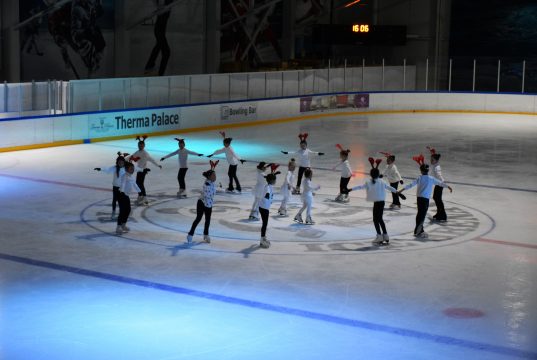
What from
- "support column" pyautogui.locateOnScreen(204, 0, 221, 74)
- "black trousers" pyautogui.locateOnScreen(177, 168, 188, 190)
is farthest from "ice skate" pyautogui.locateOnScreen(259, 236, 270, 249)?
"support column" pyautogui.locateOnScreen(204, 0, 221, 74)

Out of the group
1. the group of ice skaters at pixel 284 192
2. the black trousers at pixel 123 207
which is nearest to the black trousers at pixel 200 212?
the group of ice skaters at pixel 284 192

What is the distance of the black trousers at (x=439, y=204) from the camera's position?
57.9 feet

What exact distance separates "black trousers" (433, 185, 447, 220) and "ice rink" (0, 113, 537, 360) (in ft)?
0.90

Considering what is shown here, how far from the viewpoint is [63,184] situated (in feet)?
69.9

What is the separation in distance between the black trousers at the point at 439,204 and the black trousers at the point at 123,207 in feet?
19.6

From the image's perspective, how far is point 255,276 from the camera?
44.3ft

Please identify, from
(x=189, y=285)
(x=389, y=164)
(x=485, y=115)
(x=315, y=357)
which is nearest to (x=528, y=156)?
(x=389, y=164)

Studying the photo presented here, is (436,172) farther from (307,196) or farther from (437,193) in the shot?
(307,196)

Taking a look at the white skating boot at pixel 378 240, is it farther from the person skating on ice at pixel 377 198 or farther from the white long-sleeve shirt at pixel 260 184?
the white long-sleeve shirt at pixel 260 184

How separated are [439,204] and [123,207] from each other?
622 cm

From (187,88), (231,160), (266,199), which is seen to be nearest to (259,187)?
(266,199)

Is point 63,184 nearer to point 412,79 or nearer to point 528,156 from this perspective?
point 528,156

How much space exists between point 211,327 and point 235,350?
0.88m

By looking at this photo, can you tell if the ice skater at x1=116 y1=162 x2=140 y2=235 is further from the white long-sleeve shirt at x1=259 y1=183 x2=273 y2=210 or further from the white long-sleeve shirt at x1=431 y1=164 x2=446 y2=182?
the white long-sleeve shirt at x1=431 y1=164 x2=446 y2=182
